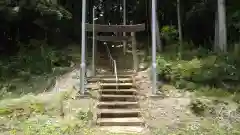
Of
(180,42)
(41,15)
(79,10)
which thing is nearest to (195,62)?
(180,42)

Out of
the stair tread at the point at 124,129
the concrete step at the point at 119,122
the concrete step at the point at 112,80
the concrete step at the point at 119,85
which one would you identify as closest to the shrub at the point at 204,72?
the concrete step at the point at 119,85

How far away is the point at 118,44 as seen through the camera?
20.3m

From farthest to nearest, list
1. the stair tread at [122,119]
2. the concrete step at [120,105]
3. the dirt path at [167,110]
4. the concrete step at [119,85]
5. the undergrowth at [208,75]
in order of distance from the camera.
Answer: the concrete step at [119,85]
the undergrowth at [208,75]
the concrete step at [120,105]
the stair tread at [122,119]
the dirt path at [167,110]

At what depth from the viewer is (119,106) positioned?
34.5 feet

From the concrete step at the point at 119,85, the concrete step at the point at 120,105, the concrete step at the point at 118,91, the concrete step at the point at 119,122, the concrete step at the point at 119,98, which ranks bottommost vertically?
the concrete step at the point at 119,122

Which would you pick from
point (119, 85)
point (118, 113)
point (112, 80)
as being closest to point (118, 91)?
point (119, 85)

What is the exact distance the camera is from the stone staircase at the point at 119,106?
30.8 feet

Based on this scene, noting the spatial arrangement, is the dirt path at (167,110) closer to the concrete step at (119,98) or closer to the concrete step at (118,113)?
the concrete step at (118,113)

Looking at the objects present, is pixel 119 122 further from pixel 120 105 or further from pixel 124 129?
pixel 120 105

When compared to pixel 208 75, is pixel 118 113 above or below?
below

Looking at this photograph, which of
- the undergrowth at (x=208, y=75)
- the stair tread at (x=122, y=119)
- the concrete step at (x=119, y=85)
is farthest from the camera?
the concrete step at (x=119, y=85)

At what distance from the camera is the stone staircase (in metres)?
9.38

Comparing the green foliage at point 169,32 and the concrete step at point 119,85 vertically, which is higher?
the green foliage at point 169,32

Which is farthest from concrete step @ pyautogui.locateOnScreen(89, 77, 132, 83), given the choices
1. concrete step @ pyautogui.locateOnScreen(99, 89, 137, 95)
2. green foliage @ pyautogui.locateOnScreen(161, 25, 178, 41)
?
green foliage @ pyautogui.locateOnScreen(161, 25, 178, 41)
